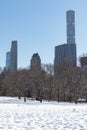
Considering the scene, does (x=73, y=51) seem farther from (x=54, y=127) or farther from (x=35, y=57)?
(x=54, y=127)

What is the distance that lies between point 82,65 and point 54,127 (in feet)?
204

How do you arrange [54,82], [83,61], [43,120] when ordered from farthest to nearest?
1. [54,82]
2. [83,61]
3. [43,120]

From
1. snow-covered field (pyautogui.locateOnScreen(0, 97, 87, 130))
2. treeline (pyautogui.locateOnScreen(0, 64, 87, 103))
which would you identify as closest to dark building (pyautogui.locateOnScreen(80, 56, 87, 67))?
treeline (pyautogui.locateOnScreen(0, 64, 87, 103))

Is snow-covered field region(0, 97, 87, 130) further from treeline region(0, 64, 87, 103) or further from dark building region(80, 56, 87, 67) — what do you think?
dark building region(80, 56, 87, 67)

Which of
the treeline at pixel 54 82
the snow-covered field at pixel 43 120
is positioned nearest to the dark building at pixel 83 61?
the treeline at pixel 54 82

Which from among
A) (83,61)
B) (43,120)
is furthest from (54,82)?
(43,120)

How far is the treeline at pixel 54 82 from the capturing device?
68.7 metres

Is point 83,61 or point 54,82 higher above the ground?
point 83,61

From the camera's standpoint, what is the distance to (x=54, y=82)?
79.6 metres

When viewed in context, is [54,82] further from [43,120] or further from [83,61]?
[43,120]

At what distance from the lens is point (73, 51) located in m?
179

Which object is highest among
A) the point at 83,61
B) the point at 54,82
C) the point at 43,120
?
the point at 83,61

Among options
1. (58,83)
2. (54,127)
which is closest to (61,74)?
(58,83)

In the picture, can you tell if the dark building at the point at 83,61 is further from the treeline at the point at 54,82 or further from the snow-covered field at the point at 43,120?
the snow-covered field at the point at 43,120
